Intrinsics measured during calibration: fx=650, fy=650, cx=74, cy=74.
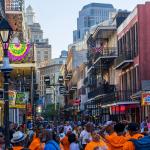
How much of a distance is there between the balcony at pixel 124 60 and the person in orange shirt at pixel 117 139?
34488mm

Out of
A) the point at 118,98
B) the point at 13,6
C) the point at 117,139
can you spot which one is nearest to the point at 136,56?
the point at 118,98

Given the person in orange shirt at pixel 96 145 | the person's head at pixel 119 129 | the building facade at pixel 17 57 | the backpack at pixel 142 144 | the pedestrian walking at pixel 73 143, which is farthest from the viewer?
the building facade at pixel 17 57

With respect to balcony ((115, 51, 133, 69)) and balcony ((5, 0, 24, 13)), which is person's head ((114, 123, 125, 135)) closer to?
balcony ((115, 51, 133, 69))

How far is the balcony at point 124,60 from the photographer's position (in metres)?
46.9

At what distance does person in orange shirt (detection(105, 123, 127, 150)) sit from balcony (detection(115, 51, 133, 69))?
34.5m

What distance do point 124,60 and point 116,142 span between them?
118ft

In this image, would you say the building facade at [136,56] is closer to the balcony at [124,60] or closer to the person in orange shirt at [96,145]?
the balcony at [124,60]

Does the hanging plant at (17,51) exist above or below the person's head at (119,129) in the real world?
above

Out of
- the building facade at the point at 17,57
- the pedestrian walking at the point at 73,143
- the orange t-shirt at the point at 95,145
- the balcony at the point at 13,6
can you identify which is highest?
the balcony at the point at 13,6

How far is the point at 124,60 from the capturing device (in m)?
47.7

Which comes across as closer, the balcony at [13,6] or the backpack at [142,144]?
the backpack at [142,144]

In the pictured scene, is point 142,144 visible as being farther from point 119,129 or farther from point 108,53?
point 108,53

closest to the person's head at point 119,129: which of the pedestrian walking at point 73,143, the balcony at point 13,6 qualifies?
the pedestrian walking at point 73,143

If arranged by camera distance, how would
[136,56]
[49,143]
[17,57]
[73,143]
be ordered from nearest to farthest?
[49,143] < [73,143] < [17,57] < [136,56]
